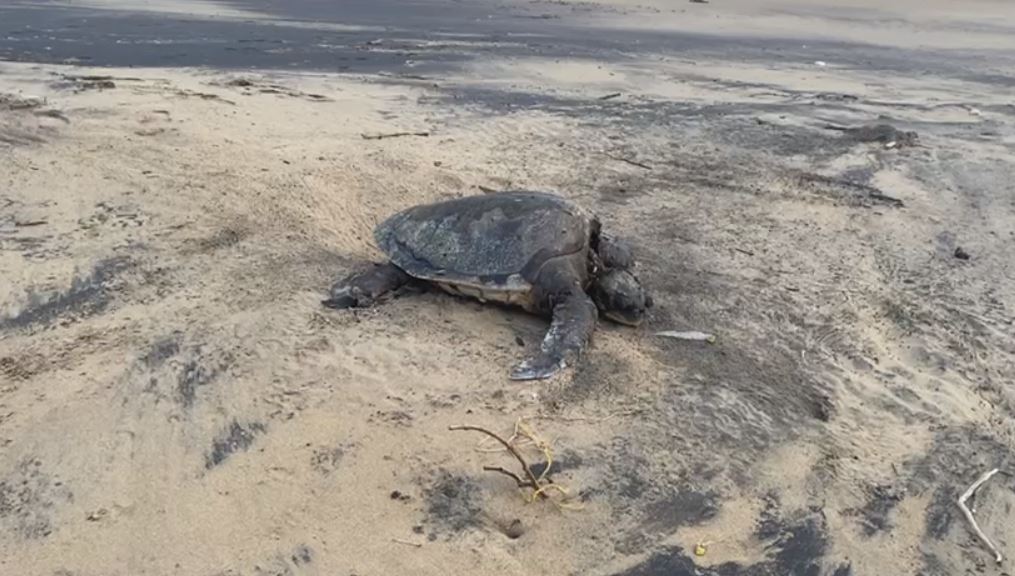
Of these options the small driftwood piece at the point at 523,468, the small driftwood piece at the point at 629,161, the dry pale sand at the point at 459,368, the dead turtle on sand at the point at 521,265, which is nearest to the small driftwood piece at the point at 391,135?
the dry pale sand at the point at 459,368

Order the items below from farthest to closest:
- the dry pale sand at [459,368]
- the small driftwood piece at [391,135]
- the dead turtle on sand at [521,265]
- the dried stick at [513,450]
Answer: the small driftwood piece at [391,135]
the dead turtle on sand at [521,265]
the dried stick at [513,450]
the dry pale sand at [459,368]

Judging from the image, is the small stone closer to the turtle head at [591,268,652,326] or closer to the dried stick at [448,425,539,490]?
the dried stick at [448,425,539,490]

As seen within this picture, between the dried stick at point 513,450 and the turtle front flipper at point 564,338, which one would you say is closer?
the dried stick at point 513,450

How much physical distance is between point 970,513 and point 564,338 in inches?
71.5

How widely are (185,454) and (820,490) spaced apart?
97.4 inches

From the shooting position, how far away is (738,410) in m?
3.78

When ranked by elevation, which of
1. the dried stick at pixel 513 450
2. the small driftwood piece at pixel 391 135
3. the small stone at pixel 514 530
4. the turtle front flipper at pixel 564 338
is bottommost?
the small stone at pixel 514 530

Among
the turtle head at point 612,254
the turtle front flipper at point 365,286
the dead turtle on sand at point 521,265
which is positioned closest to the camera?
the dead turtle on sand at point 521,265

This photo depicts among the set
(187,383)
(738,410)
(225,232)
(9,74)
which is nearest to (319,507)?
(187,383)

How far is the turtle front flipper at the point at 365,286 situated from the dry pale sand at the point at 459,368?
0.35 ft

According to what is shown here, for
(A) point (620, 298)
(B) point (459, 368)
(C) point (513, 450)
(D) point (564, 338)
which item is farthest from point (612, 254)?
(C) point (513, 450)

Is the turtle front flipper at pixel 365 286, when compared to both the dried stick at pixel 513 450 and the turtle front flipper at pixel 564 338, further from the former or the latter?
the dried stick at pixel 513 450

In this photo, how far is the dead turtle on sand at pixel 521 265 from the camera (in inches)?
170

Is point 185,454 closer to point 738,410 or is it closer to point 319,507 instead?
point 319,507
